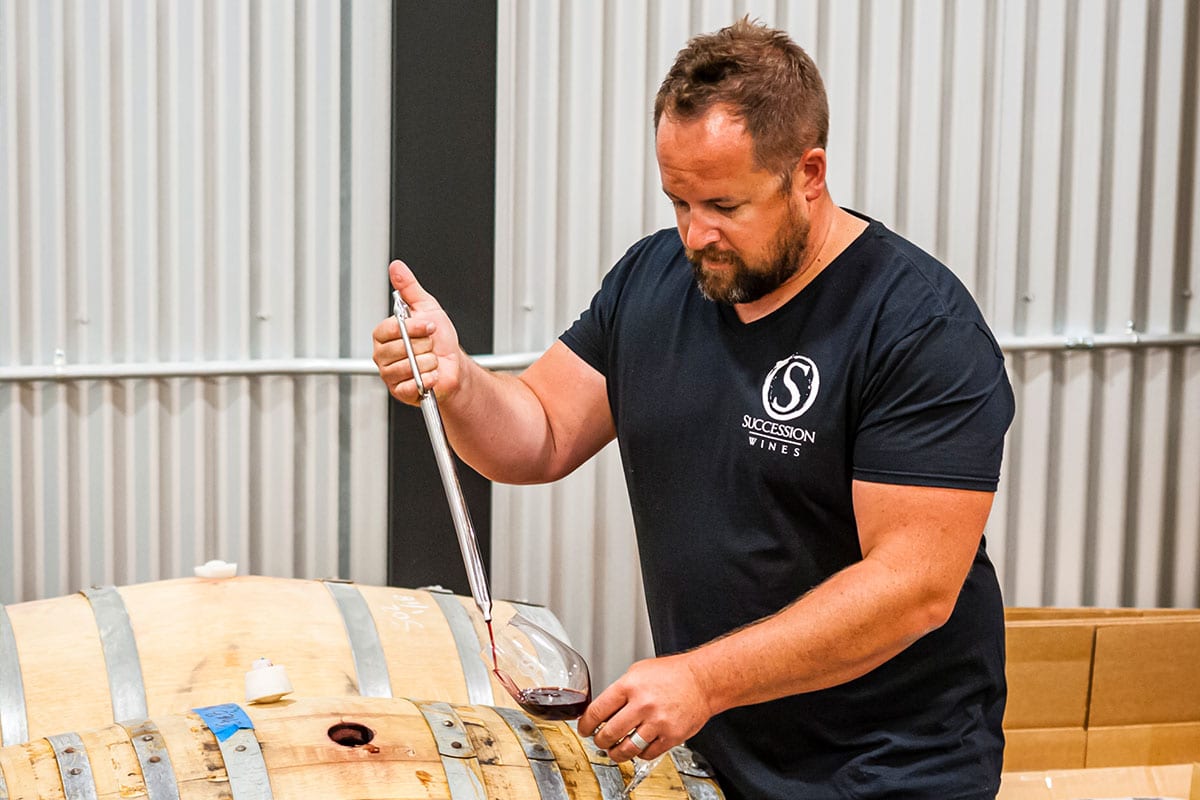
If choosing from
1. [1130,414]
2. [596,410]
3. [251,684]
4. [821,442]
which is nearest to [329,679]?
[251,684]

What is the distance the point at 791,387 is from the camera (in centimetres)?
164

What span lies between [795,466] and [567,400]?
19.5 inches

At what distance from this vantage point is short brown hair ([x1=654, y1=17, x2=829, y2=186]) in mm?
1577

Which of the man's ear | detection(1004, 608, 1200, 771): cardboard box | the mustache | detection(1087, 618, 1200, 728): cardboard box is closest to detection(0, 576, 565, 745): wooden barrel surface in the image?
the mustache

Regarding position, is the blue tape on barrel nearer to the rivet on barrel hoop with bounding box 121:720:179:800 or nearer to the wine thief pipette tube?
the rivet on barrel hoop with bounding box 121:720:179:800

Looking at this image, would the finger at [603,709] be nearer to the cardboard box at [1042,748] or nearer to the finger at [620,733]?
the finger at [620,733]

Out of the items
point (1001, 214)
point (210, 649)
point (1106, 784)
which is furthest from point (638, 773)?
point (1001, 214)

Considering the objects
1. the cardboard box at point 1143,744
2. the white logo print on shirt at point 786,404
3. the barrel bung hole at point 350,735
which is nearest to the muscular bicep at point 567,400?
the white logo print on shirt at point 786,404

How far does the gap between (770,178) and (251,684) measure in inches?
36.3

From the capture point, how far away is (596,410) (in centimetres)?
203

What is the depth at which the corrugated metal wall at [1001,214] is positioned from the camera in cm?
313

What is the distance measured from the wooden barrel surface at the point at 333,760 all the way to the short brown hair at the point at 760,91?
0.78 m

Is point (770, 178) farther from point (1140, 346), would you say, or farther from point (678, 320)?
point (1140, 346)

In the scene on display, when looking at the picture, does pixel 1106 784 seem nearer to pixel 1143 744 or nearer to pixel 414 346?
pixel 1143 744
